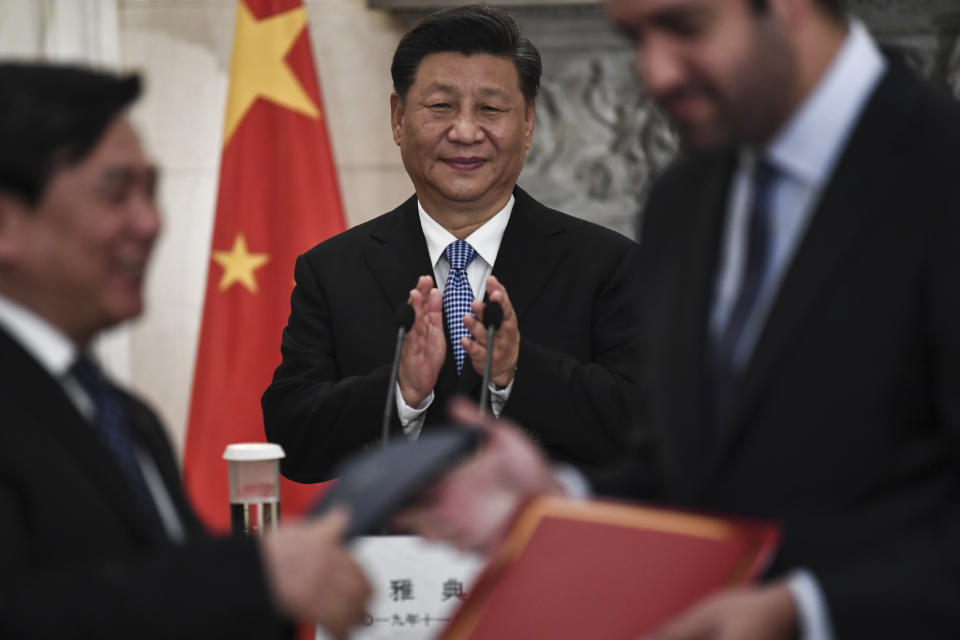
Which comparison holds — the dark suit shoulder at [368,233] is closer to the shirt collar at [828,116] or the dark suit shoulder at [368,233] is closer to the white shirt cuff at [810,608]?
the shirt collar at [828,116]

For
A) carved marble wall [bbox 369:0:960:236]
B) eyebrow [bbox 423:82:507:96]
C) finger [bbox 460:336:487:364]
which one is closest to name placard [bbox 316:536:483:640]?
finger [bbox 460:336:487:364]

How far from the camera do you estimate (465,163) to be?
3076 millimetres

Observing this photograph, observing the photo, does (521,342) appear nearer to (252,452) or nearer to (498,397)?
(498,397)

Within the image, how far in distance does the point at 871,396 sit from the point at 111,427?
0.98 metres

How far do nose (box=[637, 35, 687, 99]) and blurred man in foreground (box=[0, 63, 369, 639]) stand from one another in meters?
0.64

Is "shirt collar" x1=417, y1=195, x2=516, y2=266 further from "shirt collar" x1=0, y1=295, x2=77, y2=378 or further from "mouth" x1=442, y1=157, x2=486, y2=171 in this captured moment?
"shirt collar" x1=0, y1=295, x2=77, y2=378

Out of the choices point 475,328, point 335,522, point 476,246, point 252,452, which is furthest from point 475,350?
point 335,522

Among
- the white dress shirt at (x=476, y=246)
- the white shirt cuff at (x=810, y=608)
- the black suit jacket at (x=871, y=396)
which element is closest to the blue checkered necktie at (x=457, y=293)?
the white dress shirt at (x=476, y=246)

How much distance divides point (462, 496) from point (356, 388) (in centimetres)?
135

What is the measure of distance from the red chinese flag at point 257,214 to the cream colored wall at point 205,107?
33cm

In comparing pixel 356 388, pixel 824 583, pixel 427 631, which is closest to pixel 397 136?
pixel 356 388

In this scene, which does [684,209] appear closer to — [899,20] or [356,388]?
[356,388]

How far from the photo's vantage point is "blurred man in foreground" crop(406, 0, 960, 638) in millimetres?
1284

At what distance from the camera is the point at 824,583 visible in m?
1.30
